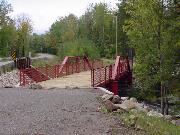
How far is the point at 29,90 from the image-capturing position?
20.1 meters

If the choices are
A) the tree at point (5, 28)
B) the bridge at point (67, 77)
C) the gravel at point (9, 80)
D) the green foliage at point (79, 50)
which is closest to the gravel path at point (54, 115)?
the bridge at point (67, 77)

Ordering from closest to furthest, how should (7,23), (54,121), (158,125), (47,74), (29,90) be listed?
(158,125) → (54,121) → (29,90) → (47,74) → (7,23)

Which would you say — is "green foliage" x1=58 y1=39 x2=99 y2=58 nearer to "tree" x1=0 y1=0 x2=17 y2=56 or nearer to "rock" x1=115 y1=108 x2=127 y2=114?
"tree" x1=0 y1=0 x2=17 y2=56

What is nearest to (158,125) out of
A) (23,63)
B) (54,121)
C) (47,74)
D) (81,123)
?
(81,123)

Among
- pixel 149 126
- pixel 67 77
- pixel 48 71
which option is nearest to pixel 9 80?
pixel 48 71

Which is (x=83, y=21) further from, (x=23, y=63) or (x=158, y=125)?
(x=158, y=125)

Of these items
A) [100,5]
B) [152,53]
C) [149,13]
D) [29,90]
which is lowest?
[29,90]

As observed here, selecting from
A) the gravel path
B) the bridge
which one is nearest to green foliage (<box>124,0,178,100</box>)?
the bridge

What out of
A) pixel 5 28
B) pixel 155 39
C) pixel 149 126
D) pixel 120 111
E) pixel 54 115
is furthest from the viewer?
pixel 5 28

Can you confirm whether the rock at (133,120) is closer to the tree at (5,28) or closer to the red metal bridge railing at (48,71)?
the red metal bridge railing at (48,71)

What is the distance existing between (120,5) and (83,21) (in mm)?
24724

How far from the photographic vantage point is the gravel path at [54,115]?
10648 mm

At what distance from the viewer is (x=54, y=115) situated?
42.0ft

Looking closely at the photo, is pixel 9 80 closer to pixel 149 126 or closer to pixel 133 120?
pixel 133 120
